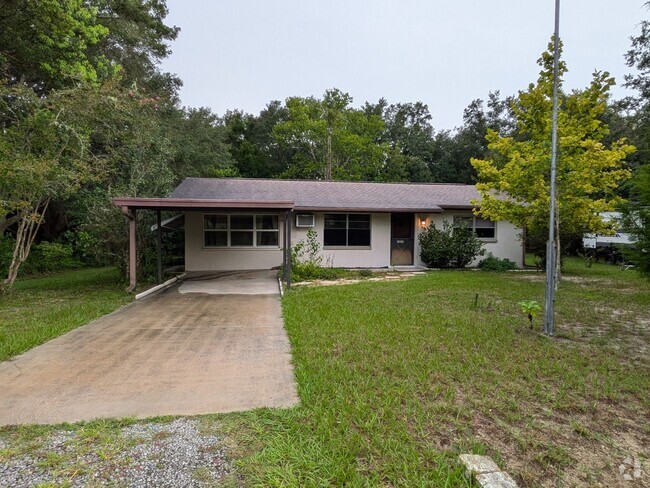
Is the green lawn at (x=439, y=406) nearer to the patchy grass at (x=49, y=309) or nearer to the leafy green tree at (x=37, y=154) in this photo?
the patchy grass at (x=49, y=309)

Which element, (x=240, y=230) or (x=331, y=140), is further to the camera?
(x=331, y=140)

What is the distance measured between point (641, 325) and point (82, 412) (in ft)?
24.7

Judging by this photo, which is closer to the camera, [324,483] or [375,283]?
[324,483]

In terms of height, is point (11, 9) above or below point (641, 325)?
above

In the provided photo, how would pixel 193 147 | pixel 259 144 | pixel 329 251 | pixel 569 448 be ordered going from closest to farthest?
1. pixel 569 448
2. pixel 329 251
3. pixel 193 147
4. pixel 259 144

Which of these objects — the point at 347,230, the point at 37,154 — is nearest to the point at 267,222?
the point at 347,230

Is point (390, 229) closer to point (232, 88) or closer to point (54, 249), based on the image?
point (54, 249)

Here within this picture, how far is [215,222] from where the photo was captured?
12.9 meters

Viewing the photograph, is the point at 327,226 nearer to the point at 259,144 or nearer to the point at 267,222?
the point at 267,222

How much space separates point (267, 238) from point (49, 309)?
7.12m

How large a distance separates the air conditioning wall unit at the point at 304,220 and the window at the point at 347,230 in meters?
0.57

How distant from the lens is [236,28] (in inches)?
617

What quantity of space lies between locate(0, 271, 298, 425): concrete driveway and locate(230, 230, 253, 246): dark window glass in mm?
6328

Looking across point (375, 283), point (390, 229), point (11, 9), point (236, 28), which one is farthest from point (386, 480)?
point (236, 28)
